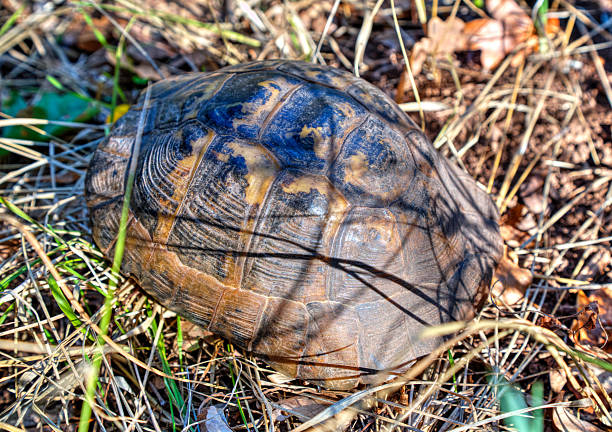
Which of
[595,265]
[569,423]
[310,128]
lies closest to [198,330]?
[310,128]

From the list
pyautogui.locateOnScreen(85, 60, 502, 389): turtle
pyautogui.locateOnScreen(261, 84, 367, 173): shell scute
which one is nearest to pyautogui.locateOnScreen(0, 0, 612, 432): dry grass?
pyautogui.locateOnScreen(85, 60, 502, 389): turtle

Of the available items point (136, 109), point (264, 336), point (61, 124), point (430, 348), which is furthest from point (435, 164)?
point (61, 124)

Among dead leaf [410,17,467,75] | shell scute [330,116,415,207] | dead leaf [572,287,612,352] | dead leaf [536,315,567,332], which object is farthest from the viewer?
dead leaf [410,17,467,75]

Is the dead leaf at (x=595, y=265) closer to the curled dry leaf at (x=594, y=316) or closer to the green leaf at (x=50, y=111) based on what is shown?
the curled dry leaf at (x=594, y=316)

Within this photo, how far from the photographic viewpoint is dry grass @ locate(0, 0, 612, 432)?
2.12 meters

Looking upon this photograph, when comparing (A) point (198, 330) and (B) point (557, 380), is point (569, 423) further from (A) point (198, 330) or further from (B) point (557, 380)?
(A) point (198, 330)

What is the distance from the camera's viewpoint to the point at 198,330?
2461 millimetres

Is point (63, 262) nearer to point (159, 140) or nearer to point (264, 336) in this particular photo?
point (159, 140)

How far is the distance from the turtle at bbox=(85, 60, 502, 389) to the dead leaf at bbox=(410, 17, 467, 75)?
1326 mm

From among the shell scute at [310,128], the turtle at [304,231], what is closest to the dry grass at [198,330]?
the turtle at [304,231]

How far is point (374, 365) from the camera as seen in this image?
204 cm

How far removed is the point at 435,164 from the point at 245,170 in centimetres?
103

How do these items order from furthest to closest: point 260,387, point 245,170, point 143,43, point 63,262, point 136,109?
point 143,43 → point 136,109 → point 63,262 → point 260,387 → point 245,170

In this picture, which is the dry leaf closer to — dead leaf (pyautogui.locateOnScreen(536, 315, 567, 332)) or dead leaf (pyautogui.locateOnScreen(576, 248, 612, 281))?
dead leaf (pyautogui.locateOnScreen(576, 248, 612, 281))
